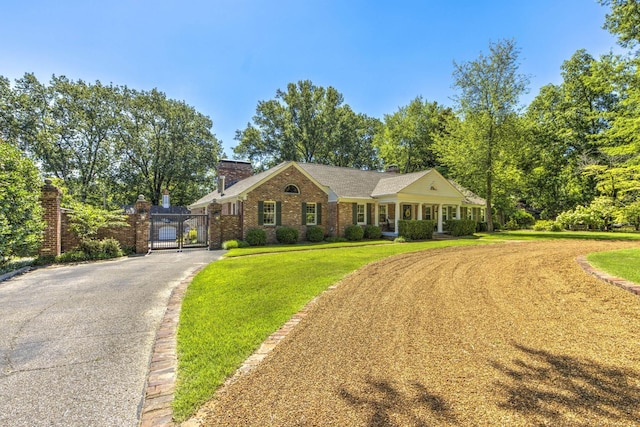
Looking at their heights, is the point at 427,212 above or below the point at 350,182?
below

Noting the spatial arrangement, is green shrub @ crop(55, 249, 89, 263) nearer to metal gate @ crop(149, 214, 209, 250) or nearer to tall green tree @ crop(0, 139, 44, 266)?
tall green tree @ crop(0, 139, 44, 266)

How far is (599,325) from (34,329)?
7997mm

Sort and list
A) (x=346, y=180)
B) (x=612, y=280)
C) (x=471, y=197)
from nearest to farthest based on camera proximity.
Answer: (x=612, y=280) < (x=346, y=180) < (x=471, y=197)

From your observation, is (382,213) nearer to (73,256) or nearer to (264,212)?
(264,212)

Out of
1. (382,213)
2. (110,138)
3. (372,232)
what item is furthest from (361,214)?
(110,138)

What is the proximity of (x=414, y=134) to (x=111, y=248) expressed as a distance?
33316mm

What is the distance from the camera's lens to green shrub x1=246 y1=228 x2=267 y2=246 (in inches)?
640

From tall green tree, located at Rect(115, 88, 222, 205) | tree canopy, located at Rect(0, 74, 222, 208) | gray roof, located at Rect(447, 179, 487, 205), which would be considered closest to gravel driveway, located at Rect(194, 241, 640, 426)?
gray roof, located at Rect(447, 179, 487, 205)

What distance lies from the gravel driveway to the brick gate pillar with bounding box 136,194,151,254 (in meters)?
11.6

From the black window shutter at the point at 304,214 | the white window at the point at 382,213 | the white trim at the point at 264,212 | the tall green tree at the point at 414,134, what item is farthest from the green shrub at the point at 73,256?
the tall green tree at the point at 414,134

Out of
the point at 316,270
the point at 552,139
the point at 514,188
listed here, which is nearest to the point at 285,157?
the point at 514,188

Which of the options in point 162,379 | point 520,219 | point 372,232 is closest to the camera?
point 162,379

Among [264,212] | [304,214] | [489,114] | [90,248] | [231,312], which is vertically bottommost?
[231,312]

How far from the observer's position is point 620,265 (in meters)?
7.48
